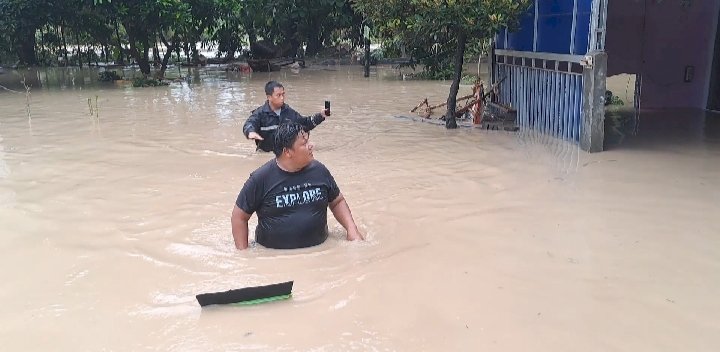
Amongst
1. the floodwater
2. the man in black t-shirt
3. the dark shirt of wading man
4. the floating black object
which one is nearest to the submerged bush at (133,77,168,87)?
the floodwater

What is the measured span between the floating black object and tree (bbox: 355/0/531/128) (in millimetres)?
6526

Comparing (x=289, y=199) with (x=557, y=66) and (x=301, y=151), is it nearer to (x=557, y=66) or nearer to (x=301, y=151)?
(x=301, y=151)

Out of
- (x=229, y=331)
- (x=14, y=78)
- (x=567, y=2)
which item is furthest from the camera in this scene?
(x=14, y=78)

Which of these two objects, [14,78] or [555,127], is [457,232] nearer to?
[555,127]

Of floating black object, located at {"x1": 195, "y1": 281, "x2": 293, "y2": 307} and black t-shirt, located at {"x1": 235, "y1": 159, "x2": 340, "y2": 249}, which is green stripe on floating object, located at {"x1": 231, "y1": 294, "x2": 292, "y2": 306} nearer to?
floating black object, located at {"x1": 195, "y1": 281, "x2": 293, "y2": 307}

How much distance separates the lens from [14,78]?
24.1 metres

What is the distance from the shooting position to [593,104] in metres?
8.52

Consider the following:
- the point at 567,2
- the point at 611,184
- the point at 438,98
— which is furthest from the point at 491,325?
the point at 438,98

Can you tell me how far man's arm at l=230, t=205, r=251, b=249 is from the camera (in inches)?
180

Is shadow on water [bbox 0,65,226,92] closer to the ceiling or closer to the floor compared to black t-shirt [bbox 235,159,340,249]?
closer to the ceiling

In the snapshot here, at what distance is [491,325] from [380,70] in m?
21.9

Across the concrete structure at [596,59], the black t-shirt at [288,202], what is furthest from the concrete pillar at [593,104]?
the black t-shirt at [288,202]

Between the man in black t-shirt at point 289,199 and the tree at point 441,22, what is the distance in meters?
5.61

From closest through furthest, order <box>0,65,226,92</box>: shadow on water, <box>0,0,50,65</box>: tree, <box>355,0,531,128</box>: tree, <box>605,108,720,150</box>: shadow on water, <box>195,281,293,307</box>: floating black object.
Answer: <box>195,281,293,307</box>: floating black object
<box>605,108,720,150</box>: shadow on water
<box>355,0,531,128</box>: tree
<box>0,0,50,65</box>: tree
<box>0,65,226,92</box>: shadow on water
